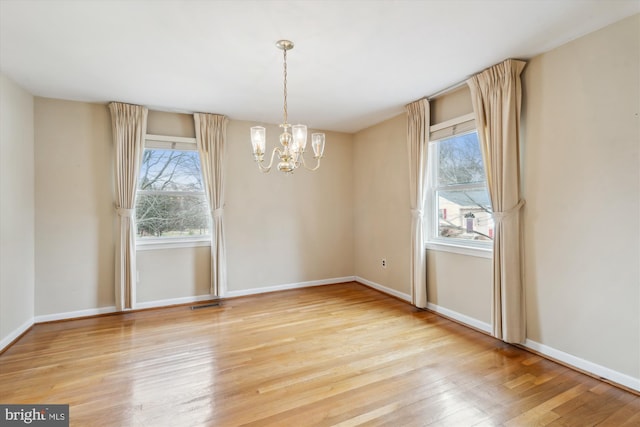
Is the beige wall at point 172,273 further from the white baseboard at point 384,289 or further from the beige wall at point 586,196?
the beige wall at point 586,196

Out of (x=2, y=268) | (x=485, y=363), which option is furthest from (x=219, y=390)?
(x=2, y=268)

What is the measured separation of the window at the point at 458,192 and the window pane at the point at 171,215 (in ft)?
10.8

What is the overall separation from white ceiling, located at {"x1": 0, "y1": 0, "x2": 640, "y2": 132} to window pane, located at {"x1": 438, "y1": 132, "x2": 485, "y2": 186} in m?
0.68

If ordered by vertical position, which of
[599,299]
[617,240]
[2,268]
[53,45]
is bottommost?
[599,299]

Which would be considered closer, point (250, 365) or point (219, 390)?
point (219, 390)

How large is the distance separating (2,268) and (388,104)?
15.4 feet

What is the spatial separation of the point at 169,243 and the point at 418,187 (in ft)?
11.7

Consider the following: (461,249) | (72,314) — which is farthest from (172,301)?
(461,249)

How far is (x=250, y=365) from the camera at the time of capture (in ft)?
8.43

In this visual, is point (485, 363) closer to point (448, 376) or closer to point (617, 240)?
point (448, 376)

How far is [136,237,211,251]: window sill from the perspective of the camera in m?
4.08

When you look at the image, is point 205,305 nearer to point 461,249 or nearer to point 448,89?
point 461,249

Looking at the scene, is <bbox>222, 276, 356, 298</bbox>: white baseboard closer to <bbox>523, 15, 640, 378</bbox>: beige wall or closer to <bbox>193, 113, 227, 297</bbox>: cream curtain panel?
<bbox>193, 113, 227, 297</bbox>: cream curtain panel

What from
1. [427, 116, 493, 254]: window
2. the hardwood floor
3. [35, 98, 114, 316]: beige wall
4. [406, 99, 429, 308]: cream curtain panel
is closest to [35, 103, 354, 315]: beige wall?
[35, 98, 114, 316]: beige wall
